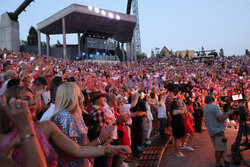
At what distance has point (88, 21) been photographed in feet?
104

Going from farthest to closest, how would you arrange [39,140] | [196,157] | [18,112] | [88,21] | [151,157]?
[88,21]
[196,157]
[151,157]
[39,140]
[18,112]

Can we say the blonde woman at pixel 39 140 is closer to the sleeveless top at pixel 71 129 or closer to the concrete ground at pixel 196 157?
the sleeveless top at pixel 71 129

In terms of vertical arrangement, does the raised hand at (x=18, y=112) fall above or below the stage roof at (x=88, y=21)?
below

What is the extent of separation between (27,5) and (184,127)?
28943 millimetres

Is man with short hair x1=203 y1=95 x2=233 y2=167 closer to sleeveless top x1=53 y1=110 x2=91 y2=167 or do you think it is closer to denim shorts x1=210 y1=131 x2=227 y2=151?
denim shorts x1=210 y1=131 x2=227 y2=151

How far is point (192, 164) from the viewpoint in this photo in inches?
223

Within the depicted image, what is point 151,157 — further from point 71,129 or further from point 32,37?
point 32,37

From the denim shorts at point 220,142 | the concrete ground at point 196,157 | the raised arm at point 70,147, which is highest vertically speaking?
the raised arm at point 70,147

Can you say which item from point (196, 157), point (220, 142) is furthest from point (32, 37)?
point (220, 142)

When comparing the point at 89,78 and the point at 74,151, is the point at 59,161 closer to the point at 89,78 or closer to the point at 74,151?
the point at 74,151

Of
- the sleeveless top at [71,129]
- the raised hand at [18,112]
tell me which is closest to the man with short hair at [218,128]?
the sleeveless top at [71,129]

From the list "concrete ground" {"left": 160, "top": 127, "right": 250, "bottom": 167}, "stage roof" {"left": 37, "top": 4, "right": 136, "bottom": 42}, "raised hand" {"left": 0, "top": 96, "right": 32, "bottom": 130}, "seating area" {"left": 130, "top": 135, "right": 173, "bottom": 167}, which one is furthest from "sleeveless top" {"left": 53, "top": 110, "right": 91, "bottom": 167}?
"stage roof" {"left": 37, "top": 4, "right": 136, "bottom": 42}

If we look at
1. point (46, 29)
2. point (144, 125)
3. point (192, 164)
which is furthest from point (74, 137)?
point (46, 29)

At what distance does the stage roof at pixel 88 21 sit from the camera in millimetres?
28547
